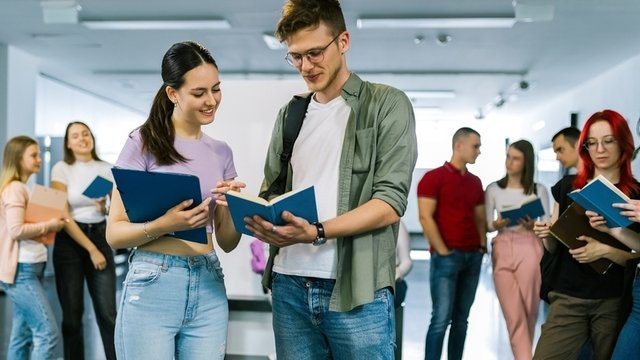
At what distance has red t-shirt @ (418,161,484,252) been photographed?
385 centimetres

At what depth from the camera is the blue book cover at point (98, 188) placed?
363cm

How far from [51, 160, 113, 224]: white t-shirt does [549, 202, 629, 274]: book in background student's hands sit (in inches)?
104

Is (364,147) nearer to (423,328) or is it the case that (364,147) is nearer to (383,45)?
(423,328)

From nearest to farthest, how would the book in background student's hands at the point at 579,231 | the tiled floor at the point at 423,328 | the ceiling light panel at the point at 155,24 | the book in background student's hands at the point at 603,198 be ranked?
Result: the book in background student's hands at the point at 603,198
the book in background student's hands at the point at 579,231
the tiled floor at the point at 423,328
the ceiling light panel at the point at 155,24

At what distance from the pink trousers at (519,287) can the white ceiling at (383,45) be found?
9.49ft

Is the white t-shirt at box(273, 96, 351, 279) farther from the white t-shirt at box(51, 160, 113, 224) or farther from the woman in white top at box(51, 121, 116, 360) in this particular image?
the white t-shirt at box(51, 160, 113, 224)

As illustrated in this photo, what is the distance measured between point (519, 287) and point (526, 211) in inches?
18.5

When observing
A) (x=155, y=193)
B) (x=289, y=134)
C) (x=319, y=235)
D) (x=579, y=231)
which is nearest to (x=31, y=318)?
(x=155, y=193)

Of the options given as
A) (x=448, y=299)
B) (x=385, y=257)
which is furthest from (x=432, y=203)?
(x=385, y=257)

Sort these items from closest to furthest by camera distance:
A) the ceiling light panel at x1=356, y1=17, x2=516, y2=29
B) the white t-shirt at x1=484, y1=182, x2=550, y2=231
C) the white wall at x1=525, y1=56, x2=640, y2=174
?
1. the white t-shirt at x1=484, y1=182, x2=550, y2=231
2. the ceiling light panel at x1=356, y1=17, x2=516, y2=29
3. the white wall at x1=525, y1=56, x2=640, y2=174

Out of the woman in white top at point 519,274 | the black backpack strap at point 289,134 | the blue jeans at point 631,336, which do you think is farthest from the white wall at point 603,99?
the black backpack strap at point 289,134

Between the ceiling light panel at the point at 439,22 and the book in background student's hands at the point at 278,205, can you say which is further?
the ceiling light panel at the point at 439,22

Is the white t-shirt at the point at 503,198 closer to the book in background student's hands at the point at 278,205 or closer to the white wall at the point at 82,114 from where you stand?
the book in background student's hands at the point at 278,205

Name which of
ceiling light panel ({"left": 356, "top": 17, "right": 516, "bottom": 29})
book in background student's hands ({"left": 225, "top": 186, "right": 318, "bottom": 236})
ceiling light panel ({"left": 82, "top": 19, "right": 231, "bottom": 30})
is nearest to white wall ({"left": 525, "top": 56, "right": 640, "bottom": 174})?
ceiling light panel ({"left": 356, "top": 17, "right": 516, "bottom": 29})
